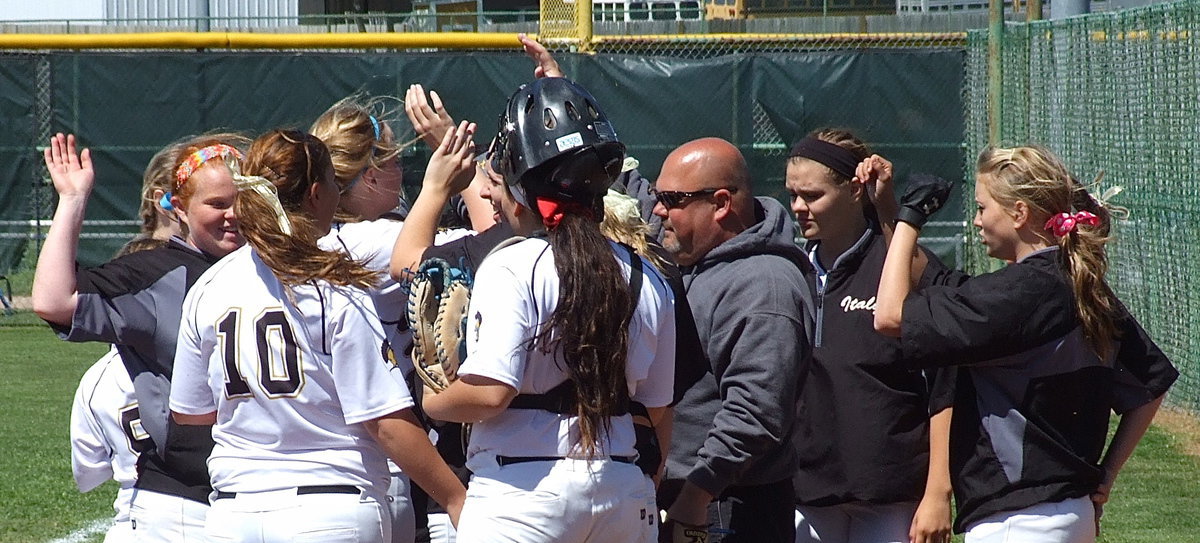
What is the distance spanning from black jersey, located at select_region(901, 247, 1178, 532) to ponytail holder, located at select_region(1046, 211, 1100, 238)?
61mm

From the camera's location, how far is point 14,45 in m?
13.4

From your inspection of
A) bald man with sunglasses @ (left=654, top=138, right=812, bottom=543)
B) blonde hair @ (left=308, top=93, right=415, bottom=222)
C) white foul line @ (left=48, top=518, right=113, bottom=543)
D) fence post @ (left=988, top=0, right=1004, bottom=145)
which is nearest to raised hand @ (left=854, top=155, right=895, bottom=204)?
bald man with sunglasses @ (left=654, top=138, right=812, bottom=543)

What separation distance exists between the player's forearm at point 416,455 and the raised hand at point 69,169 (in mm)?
1143

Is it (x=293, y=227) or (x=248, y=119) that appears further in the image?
(x=248, y=119)

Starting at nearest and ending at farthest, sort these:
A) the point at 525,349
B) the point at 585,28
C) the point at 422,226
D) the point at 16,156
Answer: the point at 525,349, the point at 422,226, the point at 585,28, the point at 16,156

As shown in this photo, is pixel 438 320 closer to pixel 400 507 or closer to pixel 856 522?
pixel 400 507

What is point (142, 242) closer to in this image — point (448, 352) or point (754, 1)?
point (448, 352)

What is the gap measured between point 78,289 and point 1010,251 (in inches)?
97.1

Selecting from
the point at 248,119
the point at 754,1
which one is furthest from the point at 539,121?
the point at 754,1

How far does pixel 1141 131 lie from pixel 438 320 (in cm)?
690

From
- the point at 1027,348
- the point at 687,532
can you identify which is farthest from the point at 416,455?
the point at 1027,348

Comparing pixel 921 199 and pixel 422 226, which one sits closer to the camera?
pixel 422 226

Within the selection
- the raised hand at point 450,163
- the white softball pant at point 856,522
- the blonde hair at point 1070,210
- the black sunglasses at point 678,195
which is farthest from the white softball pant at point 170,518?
the blonde hair at point 1070,210

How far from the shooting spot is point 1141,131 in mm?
8742
